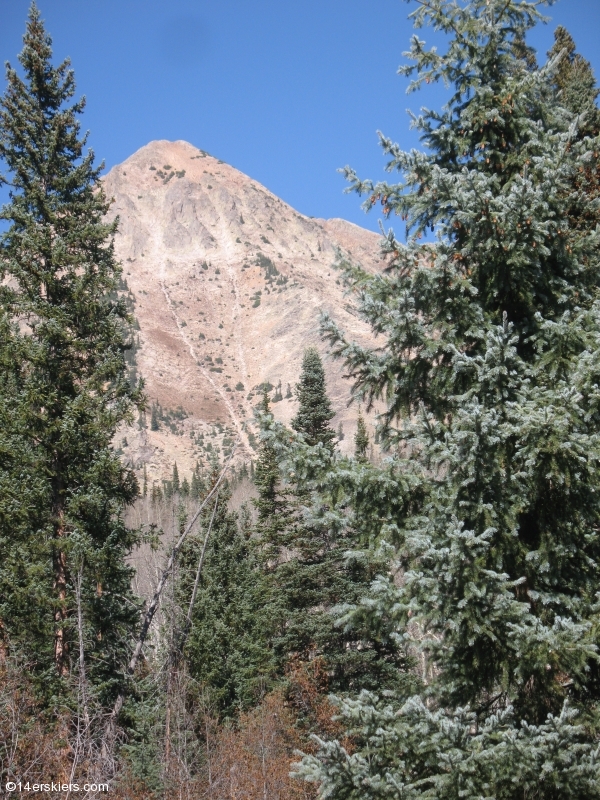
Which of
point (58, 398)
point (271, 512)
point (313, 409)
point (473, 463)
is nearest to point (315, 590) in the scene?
point (271, 512)

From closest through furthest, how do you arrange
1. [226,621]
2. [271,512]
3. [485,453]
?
[485,453]
[226,621]
[271,512]

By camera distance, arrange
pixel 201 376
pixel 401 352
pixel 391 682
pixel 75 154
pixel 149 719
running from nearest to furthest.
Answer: pixel 401 352
pixel 149 719
pixel 75 154
pixel 391 682
pixel 201 376

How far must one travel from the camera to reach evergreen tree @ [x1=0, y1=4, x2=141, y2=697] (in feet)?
38.9

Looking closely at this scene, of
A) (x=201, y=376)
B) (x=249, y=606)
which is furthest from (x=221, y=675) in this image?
(x=201, y=376)

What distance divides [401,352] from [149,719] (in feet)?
33.7

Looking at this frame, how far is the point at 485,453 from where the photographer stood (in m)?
5.10

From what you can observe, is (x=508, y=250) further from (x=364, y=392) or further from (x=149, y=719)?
(x=149, y=719)

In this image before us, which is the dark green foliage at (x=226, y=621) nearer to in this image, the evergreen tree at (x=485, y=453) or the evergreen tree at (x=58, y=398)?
the evergreen tree at (x=58, y=398)

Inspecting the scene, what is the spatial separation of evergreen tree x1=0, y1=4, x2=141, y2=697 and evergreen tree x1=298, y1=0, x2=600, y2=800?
753cm

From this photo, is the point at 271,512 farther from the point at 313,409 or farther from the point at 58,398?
the point at 58,398

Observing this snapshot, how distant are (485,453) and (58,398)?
9.63 m

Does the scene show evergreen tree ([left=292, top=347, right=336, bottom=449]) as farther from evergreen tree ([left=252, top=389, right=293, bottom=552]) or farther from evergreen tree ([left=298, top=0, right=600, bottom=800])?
evergreen tree ([left=298, top=0, right=600, bottom=800])

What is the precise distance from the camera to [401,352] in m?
6.36

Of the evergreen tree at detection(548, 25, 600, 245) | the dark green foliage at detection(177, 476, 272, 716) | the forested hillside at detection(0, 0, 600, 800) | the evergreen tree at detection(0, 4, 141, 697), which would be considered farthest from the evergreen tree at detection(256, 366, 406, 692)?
the evergreen tree at detection(548, 25, 600, 245)
